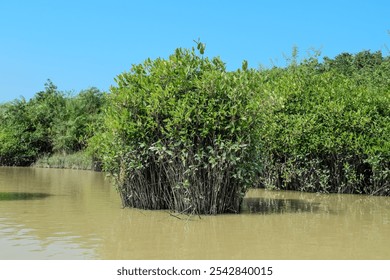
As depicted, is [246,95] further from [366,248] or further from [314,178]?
[314,178]

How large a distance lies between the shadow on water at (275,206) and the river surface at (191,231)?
0.02 meters

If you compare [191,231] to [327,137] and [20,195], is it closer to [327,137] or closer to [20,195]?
[20,195]

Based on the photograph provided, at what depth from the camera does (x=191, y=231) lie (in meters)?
9.69

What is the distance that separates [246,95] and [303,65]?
1213 centimetres

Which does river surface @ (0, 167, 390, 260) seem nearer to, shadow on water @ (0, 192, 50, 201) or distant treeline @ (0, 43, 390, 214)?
shadow on water @ (0, 192, 50, 201)

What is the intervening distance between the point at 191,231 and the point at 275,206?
179 inches

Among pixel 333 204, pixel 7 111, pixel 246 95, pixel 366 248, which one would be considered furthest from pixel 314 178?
pixel 7 111

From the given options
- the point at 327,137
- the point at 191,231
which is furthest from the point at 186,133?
the point at 327,137

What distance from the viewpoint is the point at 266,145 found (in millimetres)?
17922

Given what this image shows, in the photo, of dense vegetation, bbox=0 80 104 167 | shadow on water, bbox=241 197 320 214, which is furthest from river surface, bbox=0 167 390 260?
dense vegetation, bbox=0 80 104 167

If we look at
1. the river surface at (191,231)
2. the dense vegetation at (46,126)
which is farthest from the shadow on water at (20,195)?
the dense vegetation at (46,126)

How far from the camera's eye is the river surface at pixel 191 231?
7859 mm

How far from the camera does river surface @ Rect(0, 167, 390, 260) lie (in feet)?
25.8

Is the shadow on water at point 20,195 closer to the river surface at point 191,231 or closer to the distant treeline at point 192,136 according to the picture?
the river surface at point 191,231
